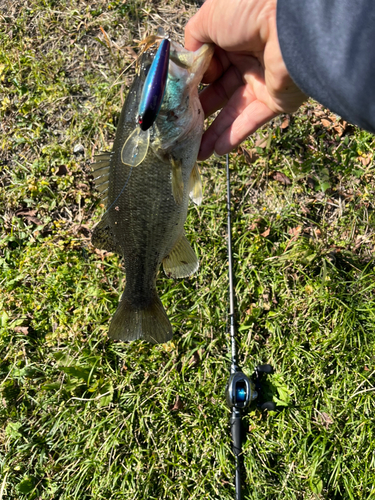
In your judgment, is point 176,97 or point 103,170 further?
point 103,170

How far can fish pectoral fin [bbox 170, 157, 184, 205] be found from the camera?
2076 millimetres

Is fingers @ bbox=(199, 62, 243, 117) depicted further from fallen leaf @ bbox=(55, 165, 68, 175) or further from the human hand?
fallen leaf @ bbox=(55, 165, 68, 175)

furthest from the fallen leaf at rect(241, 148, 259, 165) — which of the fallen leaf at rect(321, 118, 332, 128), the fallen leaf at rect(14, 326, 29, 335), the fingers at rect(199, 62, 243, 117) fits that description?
the fallen leaf at rect(14, 326, 29, 335)

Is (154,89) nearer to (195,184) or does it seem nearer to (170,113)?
(170,113)

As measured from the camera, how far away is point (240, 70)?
99.2 inches

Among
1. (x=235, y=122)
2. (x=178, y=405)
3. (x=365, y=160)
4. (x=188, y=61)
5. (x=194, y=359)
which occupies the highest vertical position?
(x=188, y=61)

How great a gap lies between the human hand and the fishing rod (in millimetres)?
769

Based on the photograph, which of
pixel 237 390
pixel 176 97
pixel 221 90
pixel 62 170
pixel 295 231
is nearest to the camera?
pixel 176 97

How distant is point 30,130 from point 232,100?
2.47m

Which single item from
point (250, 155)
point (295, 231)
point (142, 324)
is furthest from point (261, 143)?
point (142, 324)

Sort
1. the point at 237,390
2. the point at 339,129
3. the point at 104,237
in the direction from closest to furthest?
1. the point at 104,237
2. the point at 237,390
3. the point at 339,129

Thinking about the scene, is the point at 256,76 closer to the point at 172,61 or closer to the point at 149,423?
the point at 172,61

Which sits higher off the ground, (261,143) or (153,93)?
(153,93)

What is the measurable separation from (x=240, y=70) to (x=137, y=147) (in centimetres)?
107
